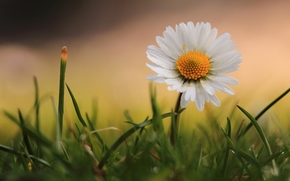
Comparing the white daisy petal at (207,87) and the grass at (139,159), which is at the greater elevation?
the white daisy petal at (207,87)

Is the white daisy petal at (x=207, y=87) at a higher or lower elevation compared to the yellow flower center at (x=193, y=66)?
lower

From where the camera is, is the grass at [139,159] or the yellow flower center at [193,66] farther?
the yellow flower center at [193,66]

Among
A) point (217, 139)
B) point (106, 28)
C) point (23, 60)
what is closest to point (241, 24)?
point (106, 28)

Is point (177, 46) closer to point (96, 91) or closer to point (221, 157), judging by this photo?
point (221, 157)

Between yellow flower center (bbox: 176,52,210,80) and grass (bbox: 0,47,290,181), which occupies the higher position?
yellow flower center (bbox: 176,52,210,80)

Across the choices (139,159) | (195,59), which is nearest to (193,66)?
(195,59)

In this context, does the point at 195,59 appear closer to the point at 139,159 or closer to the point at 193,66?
the point at 193,66

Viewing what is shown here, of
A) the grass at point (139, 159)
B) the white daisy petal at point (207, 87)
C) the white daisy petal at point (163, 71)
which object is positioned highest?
the white daisy petal at point (163, 71)
